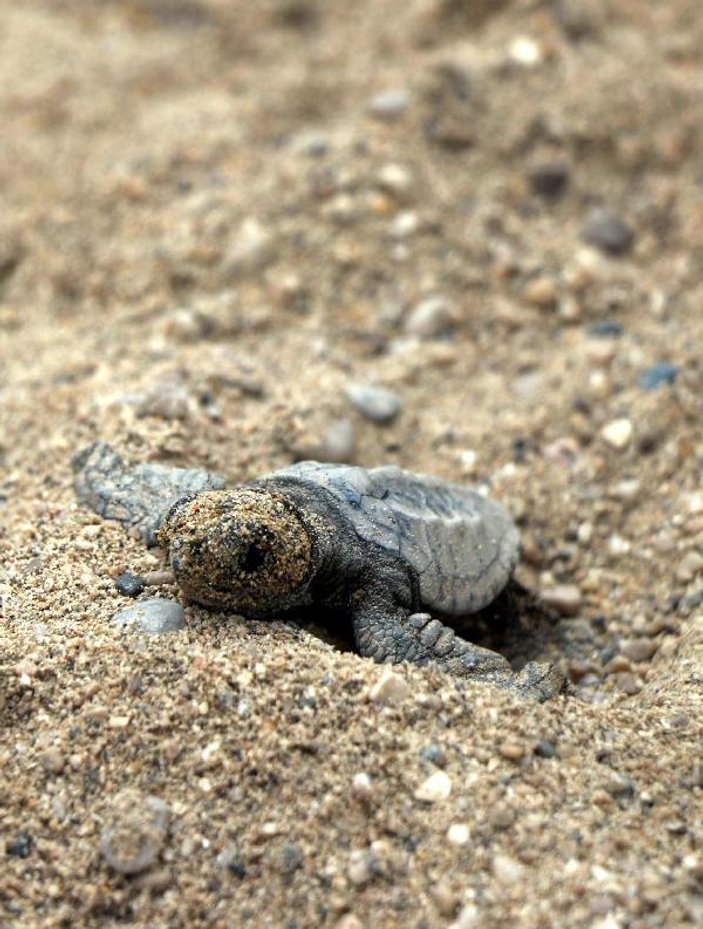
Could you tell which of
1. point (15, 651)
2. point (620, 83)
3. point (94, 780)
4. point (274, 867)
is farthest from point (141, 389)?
point (620, 83)

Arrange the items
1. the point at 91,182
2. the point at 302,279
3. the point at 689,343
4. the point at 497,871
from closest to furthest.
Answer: the point at 497,871 < the point at 689,343 < the point at 302,279 < the point at 91,182

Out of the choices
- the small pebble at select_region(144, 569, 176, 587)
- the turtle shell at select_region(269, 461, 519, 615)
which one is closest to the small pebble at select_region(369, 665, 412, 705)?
the turtle shell at select_region(269, 461, 519, 615)

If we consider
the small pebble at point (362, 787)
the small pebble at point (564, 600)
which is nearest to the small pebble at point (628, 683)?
the small pebble at point (564, 600)

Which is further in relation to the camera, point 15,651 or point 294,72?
point 294,72

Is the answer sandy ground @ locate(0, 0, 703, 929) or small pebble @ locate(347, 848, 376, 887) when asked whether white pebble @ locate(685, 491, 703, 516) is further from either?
small pebble @ locate(347, 848, 376, 887)

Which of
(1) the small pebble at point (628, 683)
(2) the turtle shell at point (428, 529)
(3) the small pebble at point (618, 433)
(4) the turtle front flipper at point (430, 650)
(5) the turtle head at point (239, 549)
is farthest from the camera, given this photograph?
(3) the small pebble at point (618, 433)

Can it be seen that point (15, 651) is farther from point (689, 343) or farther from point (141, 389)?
point (689, 343)

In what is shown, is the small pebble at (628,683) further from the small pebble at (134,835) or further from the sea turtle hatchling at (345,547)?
the small pebble at (134,835)

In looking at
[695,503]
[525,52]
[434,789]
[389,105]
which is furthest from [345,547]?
[525,52]
